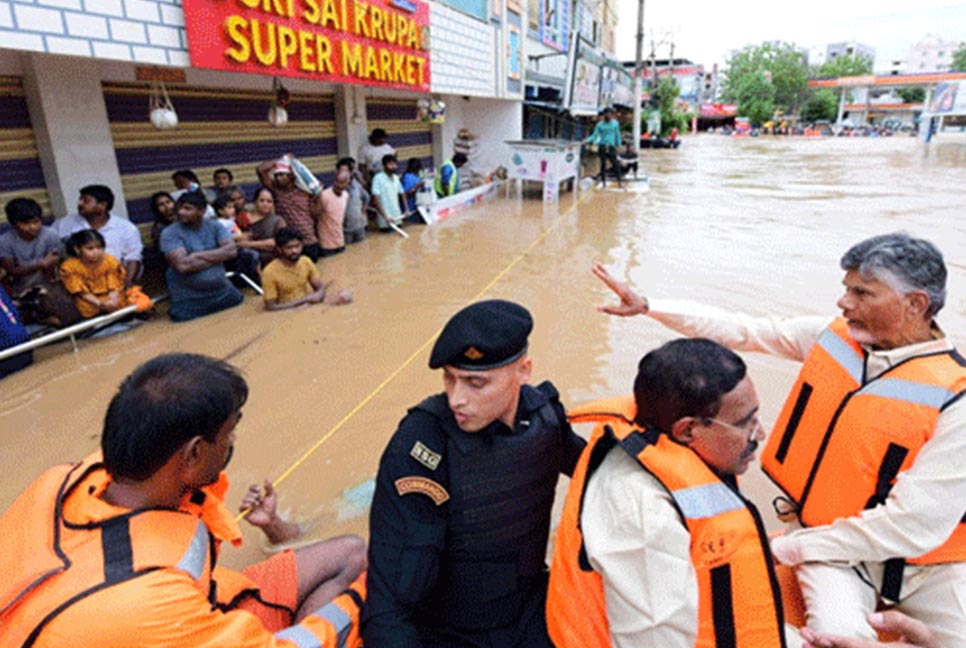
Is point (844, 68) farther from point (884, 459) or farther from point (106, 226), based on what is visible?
point (884, 459)

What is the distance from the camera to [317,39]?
23.1 ft

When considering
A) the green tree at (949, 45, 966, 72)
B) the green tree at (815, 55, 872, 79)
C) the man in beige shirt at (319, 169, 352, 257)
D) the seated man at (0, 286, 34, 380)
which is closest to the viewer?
the seated man at (0, 286, 34, 380)

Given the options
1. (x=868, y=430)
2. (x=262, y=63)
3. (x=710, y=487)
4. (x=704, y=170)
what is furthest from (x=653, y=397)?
(x=704, y=170)

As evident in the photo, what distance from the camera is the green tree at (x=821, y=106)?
2589 inches

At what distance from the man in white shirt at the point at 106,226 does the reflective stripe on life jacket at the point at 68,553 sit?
4446mm

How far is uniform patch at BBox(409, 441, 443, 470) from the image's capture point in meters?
1.53

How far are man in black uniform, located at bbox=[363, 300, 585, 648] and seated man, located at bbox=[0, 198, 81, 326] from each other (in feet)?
14.6

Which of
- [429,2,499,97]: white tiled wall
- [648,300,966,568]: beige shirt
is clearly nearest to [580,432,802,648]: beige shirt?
[648,300,966,568]: beige shirt

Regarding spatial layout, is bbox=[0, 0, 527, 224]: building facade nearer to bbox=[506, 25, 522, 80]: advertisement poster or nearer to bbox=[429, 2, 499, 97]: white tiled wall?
bbox=[429, 2, 499, 97]: white tiled wall

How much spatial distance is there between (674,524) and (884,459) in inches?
39.0

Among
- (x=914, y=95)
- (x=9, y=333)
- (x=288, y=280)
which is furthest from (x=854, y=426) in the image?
(x=914, y=95)

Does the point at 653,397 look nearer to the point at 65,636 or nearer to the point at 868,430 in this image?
the point at 868,430

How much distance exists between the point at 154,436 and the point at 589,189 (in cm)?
1463

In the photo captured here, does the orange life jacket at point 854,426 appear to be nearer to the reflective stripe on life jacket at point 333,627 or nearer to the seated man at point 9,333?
the reflective stripe on life jacket at point 333,627
